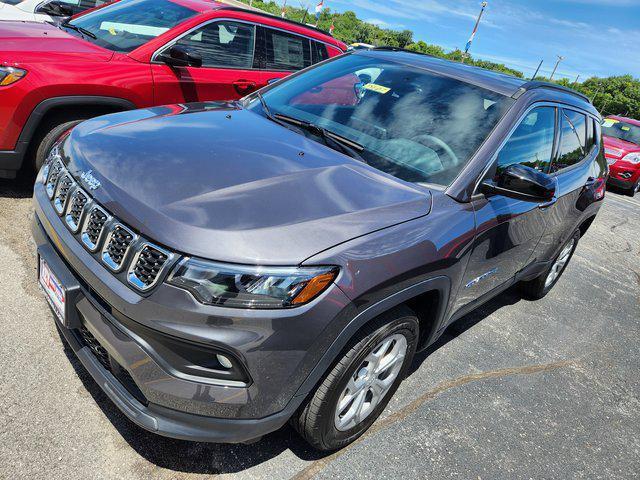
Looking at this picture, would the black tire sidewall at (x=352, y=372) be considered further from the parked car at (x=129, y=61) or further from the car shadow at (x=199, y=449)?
the parked car at (x=129, y=61)

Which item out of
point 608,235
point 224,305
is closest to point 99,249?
point 224,305

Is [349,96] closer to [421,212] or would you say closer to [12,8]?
[421,212]

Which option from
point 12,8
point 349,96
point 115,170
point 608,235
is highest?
point 349,96

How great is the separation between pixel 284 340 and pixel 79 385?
51.1 inches

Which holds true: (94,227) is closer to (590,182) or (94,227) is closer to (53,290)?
(53,290)

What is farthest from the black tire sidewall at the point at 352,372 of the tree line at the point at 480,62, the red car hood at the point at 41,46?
the tree line at the point at 480,62

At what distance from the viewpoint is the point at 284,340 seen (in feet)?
5.58

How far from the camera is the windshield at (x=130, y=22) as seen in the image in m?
4.38

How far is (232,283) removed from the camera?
167 cm

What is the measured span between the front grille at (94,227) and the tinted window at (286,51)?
12.3ft

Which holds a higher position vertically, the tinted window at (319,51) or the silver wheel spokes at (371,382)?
the tinted window at (319,51)

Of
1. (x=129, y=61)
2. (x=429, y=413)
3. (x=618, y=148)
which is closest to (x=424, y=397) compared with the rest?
(x=429, y=413)

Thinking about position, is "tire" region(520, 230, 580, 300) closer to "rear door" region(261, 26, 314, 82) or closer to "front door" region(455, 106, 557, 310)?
"front door" region(455, 106, 557, 310)

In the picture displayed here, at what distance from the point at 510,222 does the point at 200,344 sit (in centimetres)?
191
